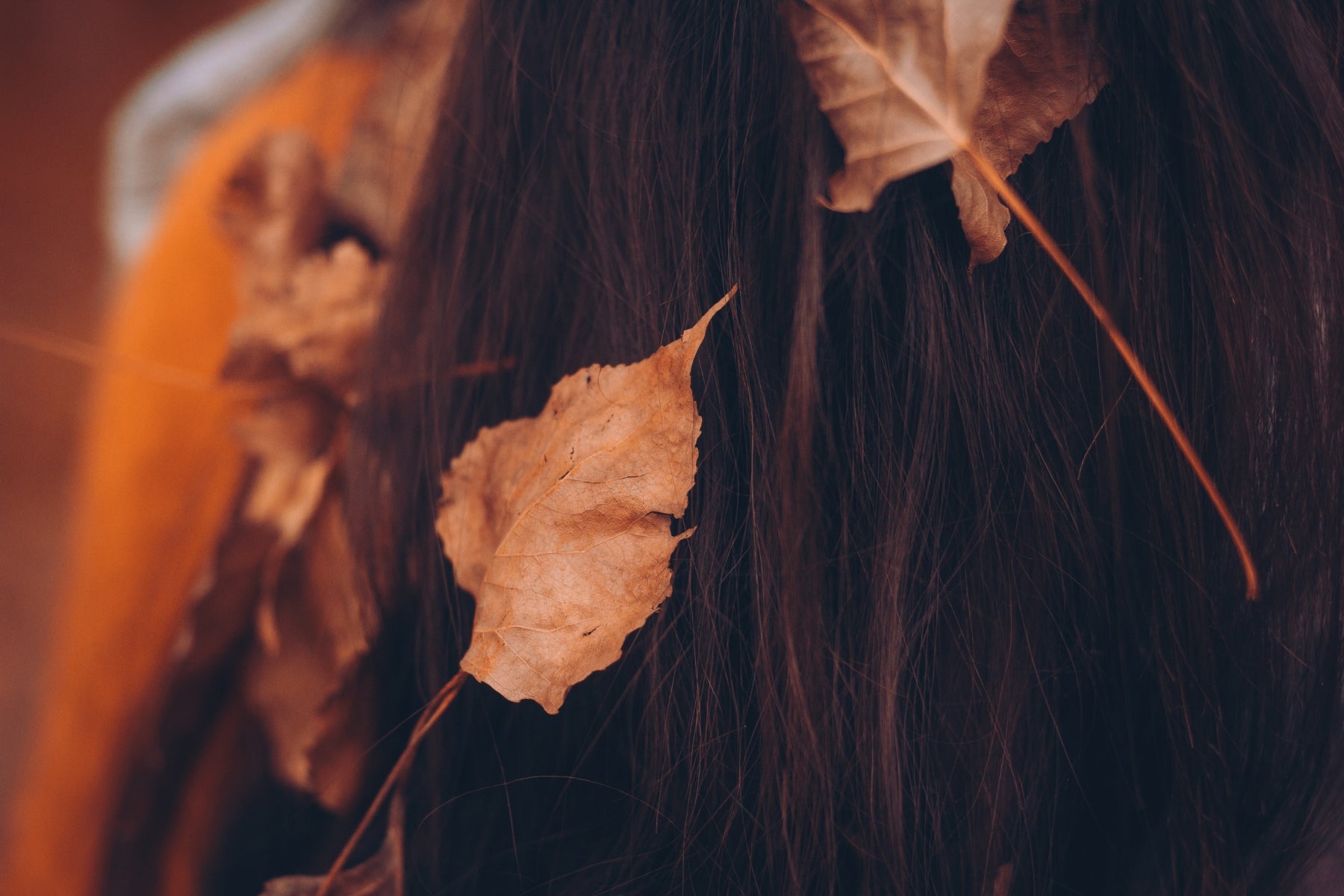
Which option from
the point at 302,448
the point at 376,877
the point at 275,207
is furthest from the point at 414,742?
the point at 275,207

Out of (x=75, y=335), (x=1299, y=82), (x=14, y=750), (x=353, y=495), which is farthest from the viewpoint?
(x=75, y=335)

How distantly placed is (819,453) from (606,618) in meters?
0.11

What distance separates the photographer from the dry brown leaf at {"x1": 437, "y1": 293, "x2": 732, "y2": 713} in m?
0.32

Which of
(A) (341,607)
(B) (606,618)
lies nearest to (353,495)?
(A) (341,607)

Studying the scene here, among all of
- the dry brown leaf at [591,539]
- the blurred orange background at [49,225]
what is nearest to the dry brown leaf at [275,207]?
the dry brown leaf at [591,539]

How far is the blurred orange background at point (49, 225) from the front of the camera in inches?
52.6

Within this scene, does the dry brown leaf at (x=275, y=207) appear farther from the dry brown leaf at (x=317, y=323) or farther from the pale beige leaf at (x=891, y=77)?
the pale beige leaf at (x=891, y=77)

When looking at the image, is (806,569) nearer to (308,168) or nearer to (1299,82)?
(1299,82)

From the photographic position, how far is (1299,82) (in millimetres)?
325

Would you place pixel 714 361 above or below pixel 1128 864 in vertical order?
above

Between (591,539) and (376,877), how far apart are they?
22 cm

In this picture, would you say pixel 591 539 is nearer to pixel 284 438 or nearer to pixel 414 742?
pixel 414 742

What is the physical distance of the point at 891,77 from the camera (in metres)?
0.31

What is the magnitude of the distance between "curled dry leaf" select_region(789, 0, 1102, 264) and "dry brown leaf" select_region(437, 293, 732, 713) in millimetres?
91
